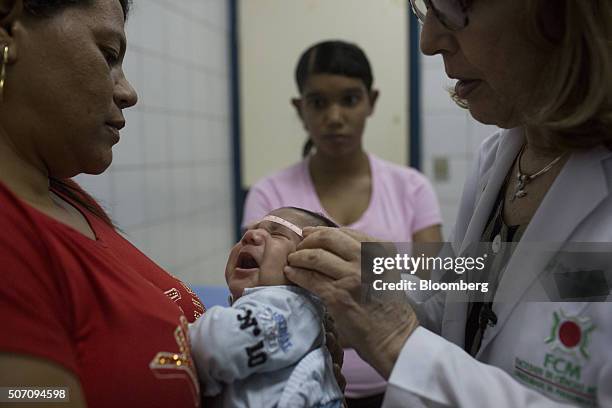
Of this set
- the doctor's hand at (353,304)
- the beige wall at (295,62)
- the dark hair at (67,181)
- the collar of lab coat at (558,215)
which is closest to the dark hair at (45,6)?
the dark hair at (67,181)

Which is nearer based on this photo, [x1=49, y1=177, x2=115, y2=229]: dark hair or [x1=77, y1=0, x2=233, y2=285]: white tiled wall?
[x1=49, y1=177, x2=115, y2=229]: dark hair

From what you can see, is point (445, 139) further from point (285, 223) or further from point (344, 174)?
point (285, 223)

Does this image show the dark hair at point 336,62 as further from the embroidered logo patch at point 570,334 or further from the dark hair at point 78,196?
the embroidered logo patch at point 570,334

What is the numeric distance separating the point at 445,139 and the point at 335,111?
1.27m

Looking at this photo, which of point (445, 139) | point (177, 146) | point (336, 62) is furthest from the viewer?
point (445, 139)

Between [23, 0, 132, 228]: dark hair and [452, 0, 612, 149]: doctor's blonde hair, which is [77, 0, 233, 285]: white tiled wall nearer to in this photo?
[23, 0, 132, 228]: dark hair

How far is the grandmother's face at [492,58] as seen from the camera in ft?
2.42

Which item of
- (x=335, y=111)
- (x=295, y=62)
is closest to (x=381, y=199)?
(x=335, y=111)

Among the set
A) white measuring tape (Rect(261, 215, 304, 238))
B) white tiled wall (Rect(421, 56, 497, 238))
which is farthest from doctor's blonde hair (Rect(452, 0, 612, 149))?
white tiled wall (Rect(421, 56, 497, 238))

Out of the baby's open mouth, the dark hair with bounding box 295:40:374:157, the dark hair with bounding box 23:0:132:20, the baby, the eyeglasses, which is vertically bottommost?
the baby

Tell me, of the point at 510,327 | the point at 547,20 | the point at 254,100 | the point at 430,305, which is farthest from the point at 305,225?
the point at 254,100

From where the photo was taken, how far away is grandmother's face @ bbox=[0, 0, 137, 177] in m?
0.64

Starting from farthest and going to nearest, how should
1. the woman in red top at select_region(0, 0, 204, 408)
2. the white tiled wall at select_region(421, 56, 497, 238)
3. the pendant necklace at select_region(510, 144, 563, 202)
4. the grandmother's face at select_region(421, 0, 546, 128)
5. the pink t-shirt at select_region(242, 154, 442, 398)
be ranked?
the white tiled wall at select_region(421, 56, 497, 238), the pink t-shirt at select_region(242, 154, 442, 398), the pendant necklace at select_region(510, 144, 563, 202), the grandmother's face at select_region(421, 0, 546, 128), the woman in red top at select_region(0, 0, 204, 408)

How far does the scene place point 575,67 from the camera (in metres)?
0.70
